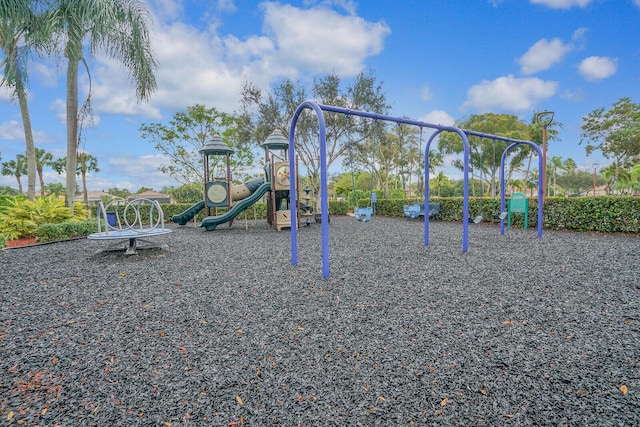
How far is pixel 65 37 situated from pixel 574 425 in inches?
446

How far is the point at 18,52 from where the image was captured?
26.3 feet

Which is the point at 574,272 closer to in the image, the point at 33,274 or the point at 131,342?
the point at 131,342

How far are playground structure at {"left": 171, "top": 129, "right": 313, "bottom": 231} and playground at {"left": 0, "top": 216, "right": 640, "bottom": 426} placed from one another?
15.7 feet

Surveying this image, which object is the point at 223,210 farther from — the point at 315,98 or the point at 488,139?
the point at 488,139

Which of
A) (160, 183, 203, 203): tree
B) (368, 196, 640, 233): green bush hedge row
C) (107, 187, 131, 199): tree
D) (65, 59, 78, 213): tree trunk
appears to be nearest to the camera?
(368, 196, 640, 233): green bush hedge row

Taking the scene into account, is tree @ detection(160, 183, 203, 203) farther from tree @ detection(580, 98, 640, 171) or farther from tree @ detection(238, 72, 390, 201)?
tree @ detection(580, 98, 640, 171)

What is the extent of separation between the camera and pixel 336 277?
373 cm

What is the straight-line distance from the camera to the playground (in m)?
1.59

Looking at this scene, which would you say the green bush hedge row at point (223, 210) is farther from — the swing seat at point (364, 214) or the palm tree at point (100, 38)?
the swing seat at point (364, 214)

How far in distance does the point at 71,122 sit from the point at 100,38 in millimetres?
2330

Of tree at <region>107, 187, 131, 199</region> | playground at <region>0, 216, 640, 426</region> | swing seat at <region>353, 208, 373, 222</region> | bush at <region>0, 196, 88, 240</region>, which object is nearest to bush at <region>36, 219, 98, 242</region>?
bush at <region>0, 196, 88, 240</region>

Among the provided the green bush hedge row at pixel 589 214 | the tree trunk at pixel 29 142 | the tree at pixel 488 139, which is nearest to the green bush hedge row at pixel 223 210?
the tree trunk at pixel 29 142

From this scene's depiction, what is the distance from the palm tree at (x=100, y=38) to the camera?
752 centimetres

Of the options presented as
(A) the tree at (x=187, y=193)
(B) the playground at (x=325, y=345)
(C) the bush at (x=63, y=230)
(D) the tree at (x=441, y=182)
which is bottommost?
(B) the playground at (x=325, y=345)
